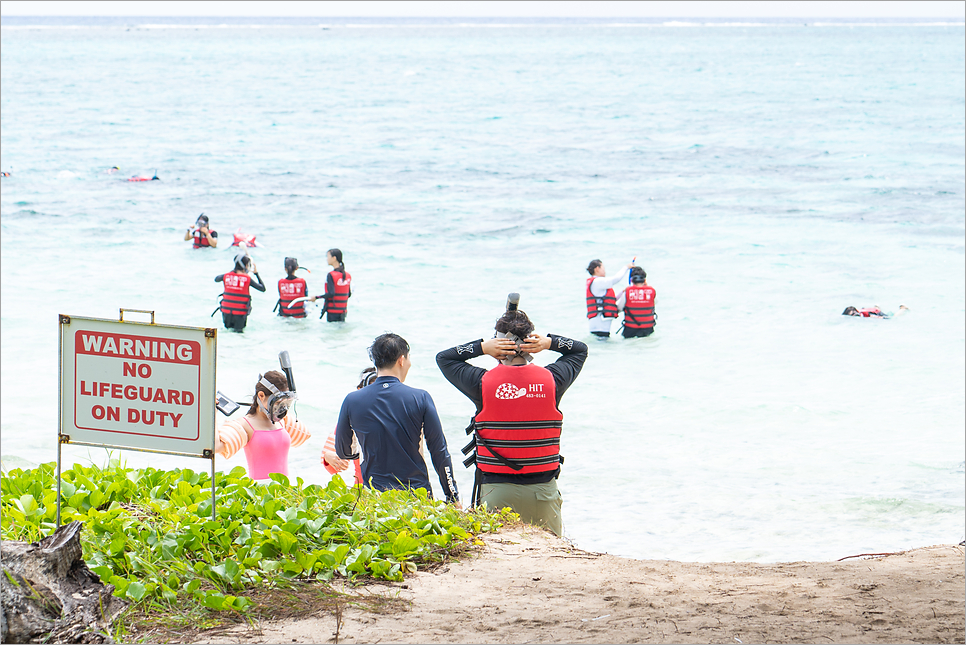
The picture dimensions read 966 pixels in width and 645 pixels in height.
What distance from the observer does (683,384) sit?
15039 mm

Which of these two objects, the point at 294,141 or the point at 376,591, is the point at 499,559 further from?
the point at 294,141

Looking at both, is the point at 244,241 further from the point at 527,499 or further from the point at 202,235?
the point at 527,499

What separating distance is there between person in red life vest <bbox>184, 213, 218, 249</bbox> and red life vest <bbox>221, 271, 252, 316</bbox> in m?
7.91

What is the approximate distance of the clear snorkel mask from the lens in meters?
6.58

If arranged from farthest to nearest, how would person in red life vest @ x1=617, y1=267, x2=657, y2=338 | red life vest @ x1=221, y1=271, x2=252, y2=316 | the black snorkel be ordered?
person in red life vest @ x1=617, y1=267, x2=657, y2=338
red life vest @ x1=221, y1=271, x2=252, y2=316
the black snorkel

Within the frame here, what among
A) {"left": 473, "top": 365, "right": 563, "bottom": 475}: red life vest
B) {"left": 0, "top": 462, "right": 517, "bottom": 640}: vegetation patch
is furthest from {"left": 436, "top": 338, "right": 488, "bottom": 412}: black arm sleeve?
{"left": 0, "top": 462, "right": 517, "bottom": 640}: vegetation patch

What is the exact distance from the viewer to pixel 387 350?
5.81 meters

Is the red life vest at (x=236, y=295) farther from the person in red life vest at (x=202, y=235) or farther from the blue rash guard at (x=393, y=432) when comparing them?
the blue rash guard at (x=393, y=432)

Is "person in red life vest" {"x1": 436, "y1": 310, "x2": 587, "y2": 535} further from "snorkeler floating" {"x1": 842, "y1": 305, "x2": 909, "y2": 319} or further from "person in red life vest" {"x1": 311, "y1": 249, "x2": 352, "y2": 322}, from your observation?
"snorkeler floating" {"x1": 842, "y1": 305, "x2": 909, "y2": 319}

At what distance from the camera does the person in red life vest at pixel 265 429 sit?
6.59 metres

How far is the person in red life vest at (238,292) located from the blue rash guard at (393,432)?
34.5 ft

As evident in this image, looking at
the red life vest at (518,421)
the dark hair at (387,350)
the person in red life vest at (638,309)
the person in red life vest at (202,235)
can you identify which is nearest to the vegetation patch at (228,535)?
the red life vest at (518,421)

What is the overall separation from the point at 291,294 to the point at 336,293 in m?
0.90

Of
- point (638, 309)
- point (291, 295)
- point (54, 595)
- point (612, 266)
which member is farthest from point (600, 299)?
point (54, 595)
